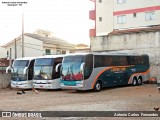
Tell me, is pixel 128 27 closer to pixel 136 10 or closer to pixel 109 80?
pixel 136 10

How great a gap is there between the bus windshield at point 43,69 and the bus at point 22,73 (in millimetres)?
834

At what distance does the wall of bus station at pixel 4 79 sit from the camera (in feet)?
90.5

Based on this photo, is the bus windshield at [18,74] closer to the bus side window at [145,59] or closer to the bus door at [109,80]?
the bus door at [109,80]

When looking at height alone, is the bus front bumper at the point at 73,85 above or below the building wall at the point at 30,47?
below

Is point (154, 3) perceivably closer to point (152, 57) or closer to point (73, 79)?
point (152, 57)

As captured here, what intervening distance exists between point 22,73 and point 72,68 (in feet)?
16.6

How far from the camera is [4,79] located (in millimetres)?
27828

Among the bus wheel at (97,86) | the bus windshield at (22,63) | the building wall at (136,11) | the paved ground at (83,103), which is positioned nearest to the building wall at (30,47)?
the building wall at (136,11)

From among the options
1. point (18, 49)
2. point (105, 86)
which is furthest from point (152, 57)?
point (18, 49)

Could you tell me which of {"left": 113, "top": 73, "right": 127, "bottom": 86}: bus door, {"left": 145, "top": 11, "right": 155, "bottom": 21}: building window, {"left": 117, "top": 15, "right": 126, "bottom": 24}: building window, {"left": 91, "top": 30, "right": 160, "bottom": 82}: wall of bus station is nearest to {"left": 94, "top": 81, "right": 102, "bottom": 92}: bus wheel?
{"left": 113, "top": 73, "right": 127, "bottom": 86}: bus door

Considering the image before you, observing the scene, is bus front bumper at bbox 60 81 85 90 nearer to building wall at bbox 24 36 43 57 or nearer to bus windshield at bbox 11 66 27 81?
bus windshield at bbox 11 66 27 81

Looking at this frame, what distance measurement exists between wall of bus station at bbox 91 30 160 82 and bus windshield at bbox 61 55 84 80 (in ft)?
36.2

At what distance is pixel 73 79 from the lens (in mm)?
22219

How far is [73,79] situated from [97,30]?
85.4 ft
